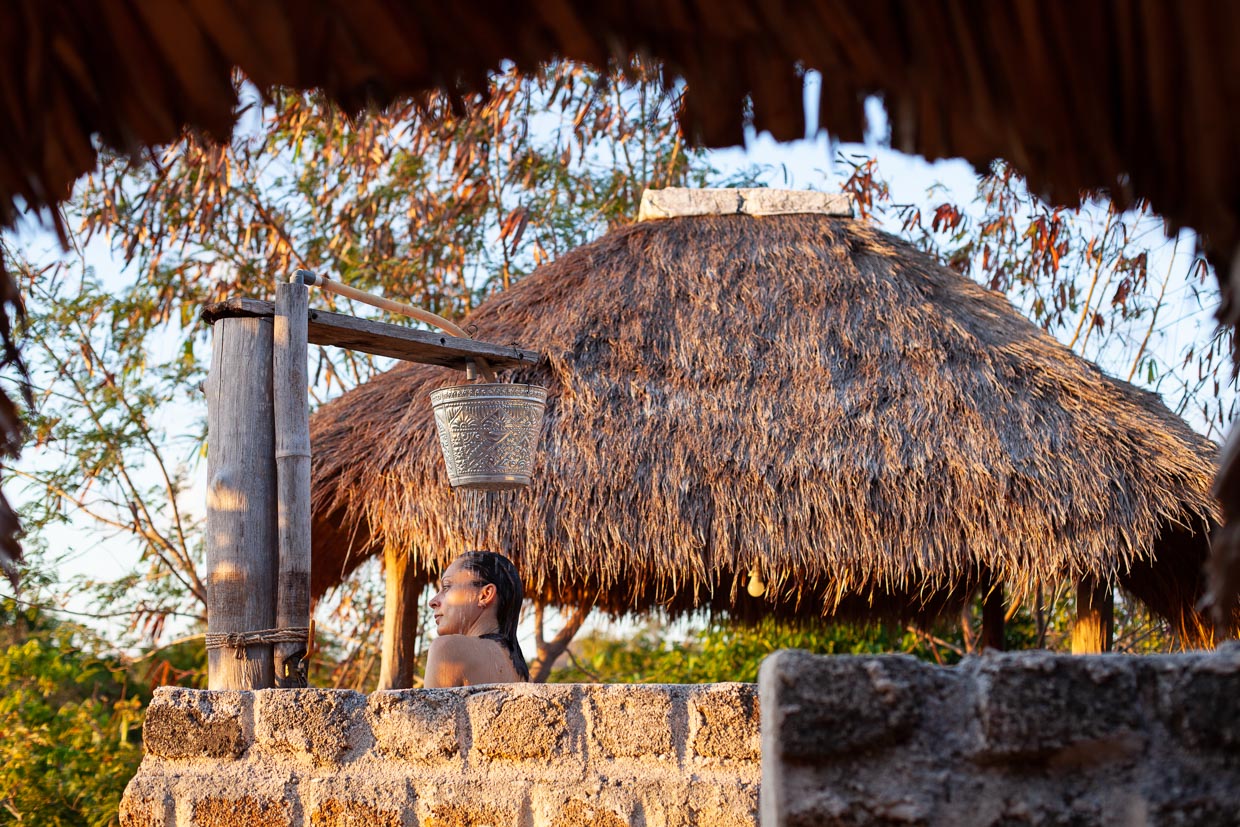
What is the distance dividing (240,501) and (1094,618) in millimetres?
4331

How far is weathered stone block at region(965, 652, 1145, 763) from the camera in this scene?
144 centimetres

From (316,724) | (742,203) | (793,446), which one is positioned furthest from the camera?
(742,203)

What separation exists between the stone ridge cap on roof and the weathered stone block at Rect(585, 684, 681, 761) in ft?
14.5

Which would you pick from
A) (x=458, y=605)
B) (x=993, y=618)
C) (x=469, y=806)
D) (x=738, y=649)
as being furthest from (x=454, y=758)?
(x=738, y=649)

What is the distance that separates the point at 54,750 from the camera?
6.96m

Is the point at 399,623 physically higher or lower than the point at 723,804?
higher

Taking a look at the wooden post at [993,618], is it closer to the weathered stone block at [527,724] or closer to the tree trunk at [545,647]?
the tree trunk at [545,647]

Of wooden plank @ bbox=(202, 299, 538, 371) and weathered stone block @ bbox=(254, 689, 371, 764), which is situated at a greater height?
wooden plank @ bbox=(202, 299, 538, 371)

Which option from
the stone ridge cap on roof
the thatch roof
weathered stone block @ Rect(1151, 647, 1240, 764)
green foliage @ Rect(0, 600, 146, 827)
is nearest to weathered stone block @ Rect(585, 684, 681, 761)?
weathered stone block @ Rect(1151, 647, 1240, 764)

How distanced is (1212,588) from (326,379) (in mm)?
9283

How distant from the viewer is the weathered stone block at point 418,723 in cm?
310

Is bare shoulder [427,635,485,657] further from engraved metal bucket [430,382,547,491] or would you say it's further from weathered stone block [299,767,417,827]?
weathered stone block [299,767,417,827]

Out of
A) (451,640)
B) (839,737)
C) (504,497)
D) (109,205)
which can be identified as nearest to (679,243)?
(504,497)

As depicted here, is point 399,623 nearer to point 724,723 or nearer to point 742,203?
point 742,203
